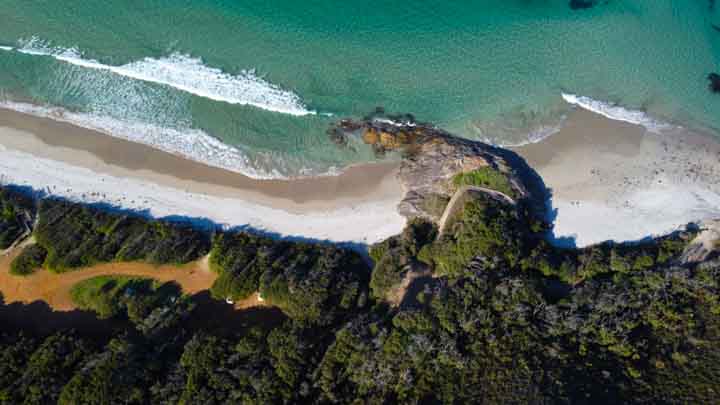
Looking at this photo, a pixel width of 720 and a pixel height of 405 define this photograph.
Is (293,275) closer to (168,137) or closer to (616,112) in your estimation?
(168,137)

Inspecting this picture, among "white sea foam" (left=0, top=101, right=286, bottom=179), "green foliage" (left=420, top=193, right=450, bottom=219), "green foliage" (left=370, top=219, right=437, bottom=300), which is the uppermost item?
"white sea foam" (left=0, top=101, right=286, bottom=179)

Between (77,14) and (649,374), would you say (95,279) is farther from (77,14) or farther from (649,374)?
(649,374)

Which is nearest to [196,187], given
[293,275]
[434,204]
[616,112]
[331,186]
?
[331,186]

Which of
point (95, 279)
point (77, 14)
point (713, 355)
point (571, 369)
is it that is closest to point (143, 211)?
point (95, 279)

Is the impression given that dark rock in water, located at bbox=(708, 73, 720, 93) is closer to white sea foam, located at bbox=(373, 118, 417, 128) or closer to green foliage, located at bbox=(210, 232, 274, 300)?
white sea foam, located at bbox=(373, 118, 417, 128)

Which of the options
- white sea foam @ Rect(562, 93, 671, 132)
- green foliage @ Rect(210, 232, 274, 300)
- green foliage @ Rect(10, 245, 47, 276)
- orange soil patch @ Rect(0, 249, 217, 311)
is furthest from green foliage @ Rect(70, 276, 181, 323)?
white sea foam @ Rect(562, 93, 671, 132)
